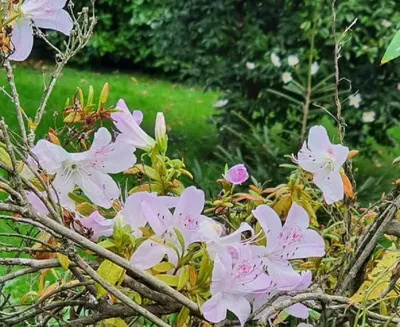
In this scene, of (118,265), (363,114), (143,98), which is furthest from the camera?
(143,98)

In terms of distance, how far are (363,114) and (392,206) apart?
16.8 ft

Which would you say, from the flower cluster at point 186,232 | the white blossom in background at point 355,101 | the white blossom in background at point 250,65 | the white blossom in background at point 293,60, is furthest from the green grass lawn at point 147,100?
the flower cluster at point 186,232

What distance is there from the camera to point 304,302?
0.92 m

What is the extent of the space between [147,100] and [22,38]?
9941mm

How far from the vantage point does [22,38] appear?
3.16 ft

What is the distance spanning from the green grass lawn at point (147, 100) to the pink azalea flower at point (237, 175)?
Result: 583 cm

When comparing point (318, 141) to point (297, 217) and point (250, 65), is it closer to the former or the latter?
point (297, 217)

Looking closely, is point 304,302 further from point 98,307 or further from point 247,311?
point 98,307

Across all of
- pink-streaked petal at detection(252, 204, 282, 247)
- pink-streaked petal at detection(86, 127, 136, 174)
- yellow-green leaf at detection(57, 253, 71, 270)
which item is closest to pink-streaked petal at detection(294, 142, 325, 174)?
pink-streaked petal at detection(252, 204, 282, 247)

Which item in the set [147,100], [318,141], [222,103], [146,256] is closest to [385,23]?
[222,103]

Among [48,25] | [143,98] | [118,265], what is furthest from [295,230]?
[143,98]

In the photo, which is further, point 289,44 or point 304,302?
point 289,44

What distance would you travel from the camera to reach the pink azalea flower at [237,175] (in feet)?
3.35

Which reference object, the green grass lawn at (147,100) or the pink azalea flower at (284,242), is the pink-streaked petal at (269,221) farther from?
the green grass lawn at (147,100)
